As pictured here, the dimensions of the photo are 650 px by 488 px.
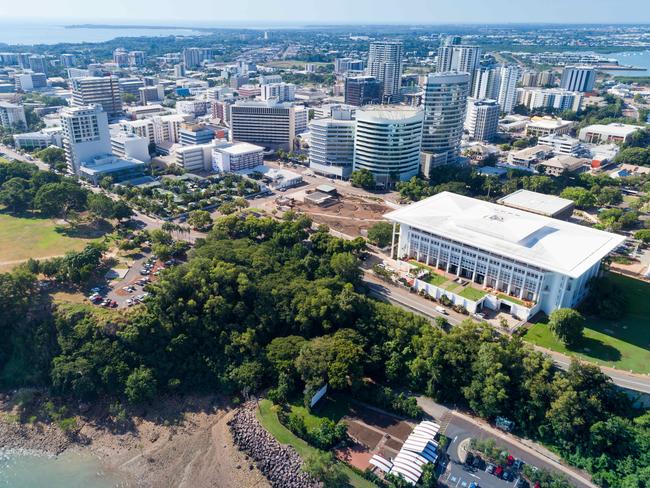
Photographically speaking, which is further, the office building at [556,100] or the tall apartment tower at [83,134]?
the office building at [556,100]

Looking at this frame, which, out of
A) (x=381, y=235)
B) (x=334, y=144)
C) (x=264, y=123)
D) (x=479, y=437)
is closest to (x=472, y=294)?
(x=381, y=235)

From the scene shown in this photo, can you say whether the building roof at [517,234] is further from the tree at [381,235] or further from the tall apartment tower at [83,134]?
the tall apartment tower at [83,134]

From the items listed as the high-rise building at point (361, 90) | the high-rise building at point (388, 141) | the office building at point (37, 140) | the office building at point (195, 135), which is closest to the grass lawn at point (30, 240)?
the office building at point (37, 140)

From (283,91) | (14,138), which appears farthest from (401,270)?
(283,91)

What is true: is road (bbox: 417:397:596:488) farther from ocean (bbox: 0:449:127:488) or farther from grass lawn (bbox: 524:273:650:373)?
ocean (bbox: 0:449:127:488)

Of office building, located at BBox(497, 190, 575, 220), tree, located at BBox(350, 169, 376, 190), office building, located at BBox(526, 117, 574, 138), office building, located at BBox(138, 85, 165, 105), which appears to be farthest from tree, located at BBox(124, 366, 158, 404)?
office building, located at BBox(138, 85, 165, 105)

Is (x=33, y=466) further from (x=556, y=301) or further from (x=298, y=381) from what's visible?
(x=556, y=301)
